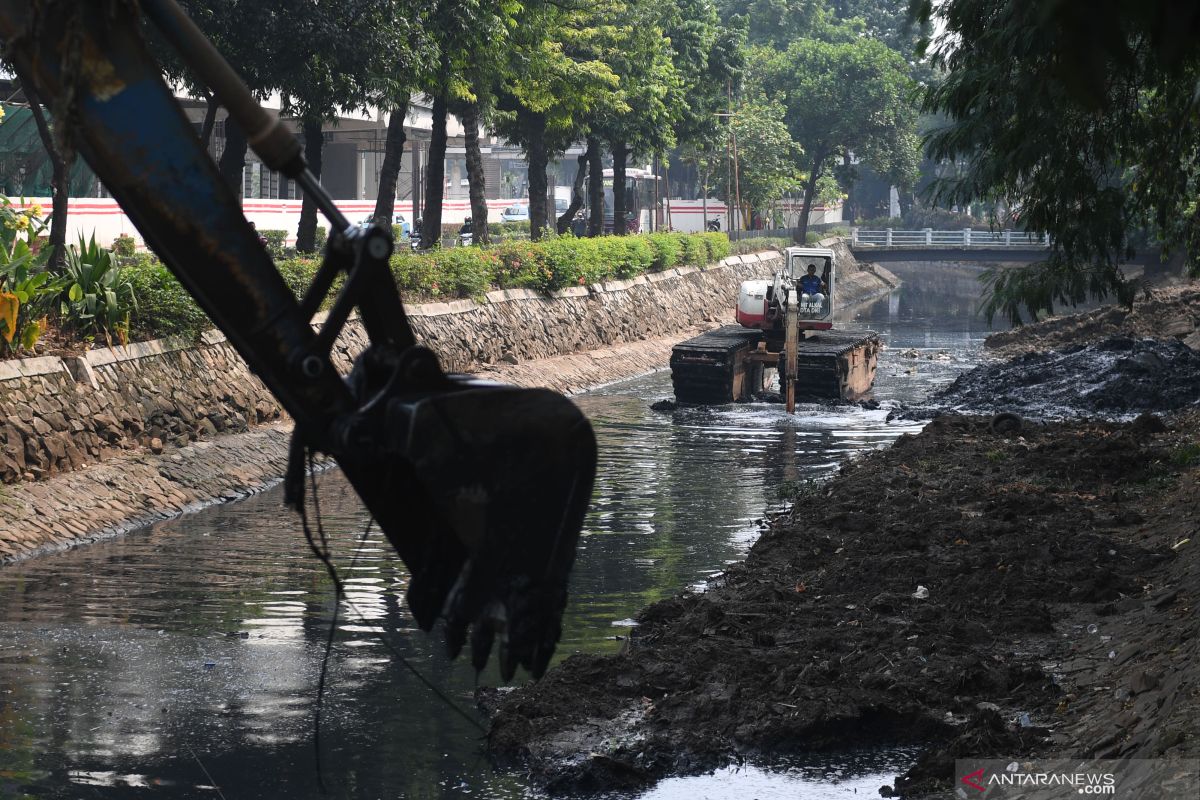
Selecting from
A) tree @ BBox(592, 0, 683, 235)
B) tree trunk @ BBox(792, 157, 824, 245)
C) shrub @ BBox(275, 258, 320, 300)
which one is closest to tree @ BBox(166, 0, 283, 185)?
shrub @ BBox(275, 258, 320, 300)

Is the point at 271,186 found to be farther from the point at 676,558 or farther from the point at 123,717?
the point at 123,717

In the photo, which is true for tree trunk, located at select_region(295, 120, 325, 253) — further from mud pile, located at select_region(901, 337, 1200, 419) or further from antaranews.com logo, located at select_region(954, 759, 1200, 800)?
antaranews.com logo, located at select_region(954, 759, 1200, 800)

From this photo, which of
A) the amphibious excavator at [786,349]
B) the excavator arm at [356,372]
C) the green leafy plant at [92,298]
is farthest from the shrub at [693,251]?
the excavator arm at [356,372]

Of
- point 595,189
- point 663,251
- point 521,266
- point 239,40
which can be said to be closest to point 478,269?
point 521,266

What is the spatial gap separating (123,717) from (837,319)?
5253cm

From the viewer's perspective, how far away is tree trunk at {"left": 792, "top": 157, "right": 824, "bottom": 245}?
81875 millimetres

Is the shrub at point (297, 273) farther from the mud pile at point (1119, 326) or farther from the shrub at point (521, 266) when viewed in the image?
the mud pile at point (1119, 326)

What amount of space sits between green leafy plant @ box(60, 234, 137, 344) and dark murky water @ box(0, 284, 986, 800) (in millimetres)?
3000

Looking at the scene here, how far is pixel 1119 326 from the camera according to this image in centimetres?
4350

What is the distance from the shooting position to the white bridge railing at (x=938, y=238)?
262 ft

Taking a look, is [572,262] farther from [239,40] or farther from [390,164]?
[239,40]

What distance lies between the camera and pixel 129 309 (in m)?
20.9

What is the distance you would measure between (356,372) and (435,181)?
34449 millimetres

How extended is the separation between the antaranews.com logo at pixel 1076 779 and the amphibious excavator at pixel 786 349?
73.4ft
